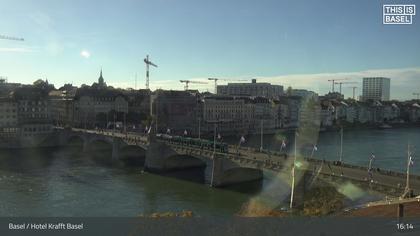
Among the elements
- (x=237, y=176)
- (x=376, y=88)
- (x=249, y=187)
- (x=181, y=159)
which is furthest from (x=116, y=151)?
(x=376, y=88)

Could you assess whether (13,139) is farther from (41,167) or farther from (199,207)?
(199,207)

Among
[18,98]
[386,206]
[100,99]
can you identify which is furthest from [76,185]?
[100,99]

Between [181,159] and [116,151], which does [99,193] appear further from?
[116,151]

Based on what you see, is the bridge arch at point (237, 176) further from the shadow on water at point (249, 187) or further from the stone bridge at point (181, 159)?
the shadow on water at point (249, 187)

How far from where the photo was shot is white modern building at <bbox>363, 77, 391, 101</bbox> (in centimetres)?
9794

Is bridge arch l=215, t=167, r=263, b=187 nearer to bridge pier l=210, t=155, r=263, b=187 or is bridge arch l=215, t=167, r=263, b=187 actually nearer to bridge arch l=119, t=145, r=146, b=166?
bridge pier l=210, t=155, r=263, b=187

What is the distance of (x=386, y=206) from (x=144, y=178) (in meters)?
22.0

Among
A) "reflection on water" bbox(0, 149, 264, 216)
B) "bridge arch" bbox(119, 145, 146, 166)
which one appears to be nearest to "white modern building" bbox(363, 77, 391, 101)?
"bridge arch" bbox(119, 145, 146, 166)

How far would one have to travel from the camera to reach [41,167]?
3678cm

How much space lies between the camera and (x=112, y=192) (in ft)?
88.3

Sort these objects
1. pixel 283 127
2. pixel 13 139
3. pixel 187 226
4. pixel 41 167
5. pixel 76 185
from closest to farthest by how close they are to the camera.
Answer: pixel 187 226 < pixel 76 185 < pixel 41 167 < pixel 13 139 < pixel 283 127

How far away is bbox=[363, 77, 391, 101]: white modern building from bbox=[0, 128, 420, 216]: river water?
62168mm

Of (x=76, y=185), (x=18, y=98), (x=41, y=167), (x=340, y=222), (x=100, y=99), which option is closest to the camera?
(x=340, y=222)

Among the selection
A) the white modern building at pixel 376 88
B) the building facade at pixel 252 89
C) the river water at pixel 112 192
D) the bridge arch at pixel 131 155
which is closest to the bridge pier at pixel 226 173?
the river water at pixel 112 192
